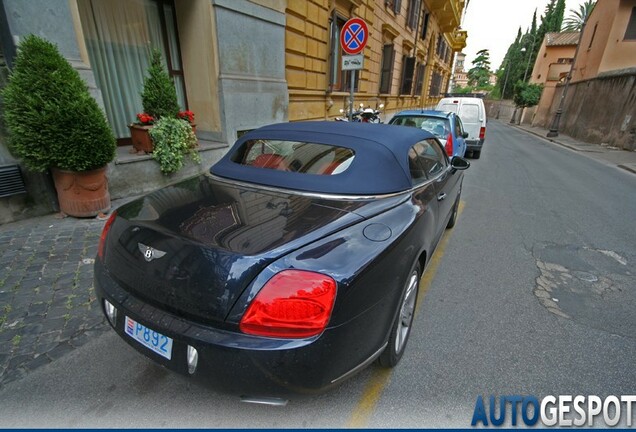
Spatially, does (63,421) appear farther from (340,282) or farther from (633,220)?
(633,220)

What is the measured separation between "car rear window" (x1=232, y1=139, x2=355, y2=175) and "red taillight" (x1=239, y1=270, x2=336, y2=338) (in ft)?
3.33

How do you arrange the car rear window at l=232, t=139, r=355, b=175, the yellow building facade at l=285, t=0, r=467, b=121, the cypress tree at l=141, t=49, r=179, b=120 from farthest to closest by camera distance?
the yellow building facade at l=285, t=0, r=467, b=121
the cypress tree at l=141, t=49, r=179, b=120
the car rear window at l=232, t=139, r=355, b=175

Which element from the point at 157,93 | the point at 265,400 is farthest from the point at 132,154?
the point at 265,400

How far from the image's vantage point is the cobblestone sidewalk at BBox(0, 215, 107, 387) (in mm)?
2098

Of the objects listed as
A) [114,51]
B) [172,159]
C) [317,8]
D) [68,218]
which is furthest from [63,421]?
[317,8]

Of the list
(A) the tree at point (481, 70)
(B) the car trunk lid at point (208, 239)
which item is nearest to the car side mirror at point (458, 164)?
(B) the car trunk lid at point (208, 239)

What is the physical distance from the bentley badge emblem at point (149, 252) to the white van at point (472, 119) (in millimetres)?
10573

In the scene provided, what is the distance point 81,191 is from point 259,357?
3.82 meters

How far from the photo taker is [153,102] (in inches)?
189

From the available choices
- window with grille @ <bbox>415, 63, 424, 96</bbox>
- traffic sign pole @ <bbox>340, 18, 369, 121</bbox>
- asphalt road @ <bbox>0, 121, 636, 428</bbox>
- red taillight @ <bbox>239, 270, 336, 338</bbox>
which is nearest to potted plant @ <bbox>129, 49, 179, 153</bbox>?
traffic sign pole @ <bbox>340, 18, 369, 121</bbox>

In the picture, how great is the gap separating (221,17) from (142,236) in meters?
5.51

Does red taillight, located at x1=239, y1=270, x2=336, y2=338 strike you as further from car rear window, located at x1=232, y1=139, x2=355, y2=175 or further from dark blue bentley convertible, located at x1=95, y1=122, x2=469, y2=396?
car rear window, located at x1=232, y1=139, x2=355, y2=175

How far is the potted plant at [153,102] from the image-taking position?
473 centimetres

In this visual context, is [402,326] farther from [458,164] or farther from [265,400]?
[458,164]
